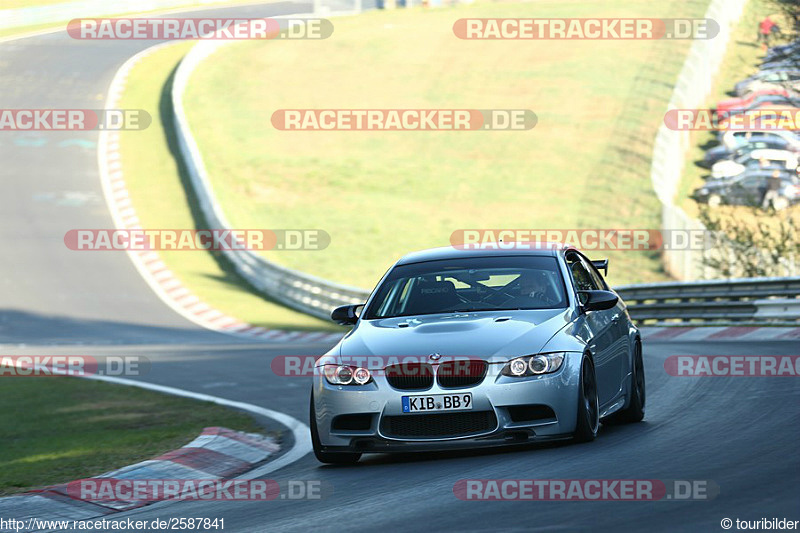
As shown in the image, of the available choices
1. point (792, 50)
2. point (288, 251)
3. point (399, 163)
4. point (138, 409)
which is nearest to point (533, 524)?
point (138, 409)

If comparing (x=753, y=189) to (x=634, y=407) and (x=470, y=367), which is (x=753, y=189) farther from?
(x=470, y=367)

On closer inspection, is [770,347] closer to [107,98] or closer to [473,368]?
[473,368]

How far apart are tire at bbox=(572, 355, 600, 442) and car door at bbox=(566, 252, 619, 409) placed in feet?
0.65

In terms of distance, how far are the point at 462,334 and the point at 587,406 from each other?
985mm

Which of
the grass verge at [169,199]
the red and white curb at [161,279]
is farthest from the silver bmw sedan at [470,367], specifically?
the grass verge at [169,199]

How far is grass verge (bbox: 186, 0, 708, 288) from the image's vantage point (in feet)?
121

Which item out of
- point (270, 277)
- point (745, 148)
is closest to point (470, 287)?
point (270, 277)

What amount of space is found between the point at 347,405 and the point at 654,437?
2.21 m

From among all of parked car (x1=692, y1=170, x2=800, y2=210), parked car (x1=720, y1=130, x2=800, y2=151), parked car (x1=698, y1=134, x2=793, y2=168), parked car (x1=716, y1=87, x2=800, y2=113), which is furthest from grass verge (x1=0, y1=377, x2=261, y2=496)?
parked car (x1=716, y1=87, x2=800, y2=113)

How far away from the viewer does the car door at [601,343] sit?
9.11 m

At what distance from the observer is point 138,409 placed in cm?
1379

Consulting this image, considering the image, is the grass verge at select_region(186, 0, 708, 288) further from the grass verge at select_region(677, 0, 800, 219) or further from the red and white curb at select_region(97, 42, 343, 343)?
the red and white curb at select_region(97, 42, 343, 343)

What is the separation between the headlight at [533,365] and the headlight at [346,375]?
0.95m

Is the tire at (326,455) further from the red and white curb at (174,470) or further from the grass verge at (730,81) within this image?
the grass verge at (730,81)
